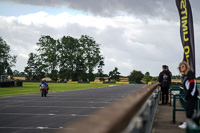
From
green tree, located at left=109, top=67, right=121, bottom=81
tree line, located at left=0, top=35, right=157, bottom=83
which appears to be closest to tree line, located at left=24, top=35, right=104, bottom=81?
tree line, located at left=0, top=35, right=157, bottom=83

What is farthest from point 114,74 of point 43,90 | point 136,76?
point 43,90

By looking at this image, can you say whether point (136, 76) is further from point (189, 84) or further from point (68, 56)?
point (189, 84)

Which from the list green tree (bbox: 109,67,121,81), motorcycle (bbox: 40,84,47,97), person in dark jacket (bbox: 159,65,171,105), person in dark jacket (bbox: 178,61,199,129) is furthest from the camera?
green tree (bbox: 109,67,121,81)

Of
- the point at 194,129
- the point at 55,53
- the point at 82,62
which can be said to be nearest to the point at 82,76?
the point at 82,62

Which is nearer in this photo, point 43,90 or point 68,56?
point 43,90

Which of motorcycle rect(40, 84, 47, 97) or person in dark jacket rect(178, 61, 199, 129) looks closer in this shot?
person in dark jacket rect(178, 61, 199, 129)

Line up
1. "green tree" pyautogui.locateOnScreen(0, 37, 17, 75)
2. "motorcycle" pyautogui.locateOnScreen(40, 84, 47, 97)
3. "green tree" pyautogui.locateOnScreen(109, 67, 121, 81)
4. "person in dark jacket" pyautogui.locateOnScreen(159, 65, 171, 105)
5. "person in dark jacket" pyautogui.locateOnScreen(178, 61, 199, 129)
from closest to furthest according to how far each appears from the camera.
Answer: "person in dark jacket" pyautogui.locateOnScreen(178, 61, 199, 129) → "person in dark jacket" pyautogui.locateOnScreen(159, 65, 171, 105) → "motorcycle" pyautogui.locateOnScreen(40, 84, 47, 97) → "green tree" pyautogui.locateOnScreen(0, 37, 17, 75) → "green tree" pyautogui.locateOnScreen(109, 67, 121, 81)

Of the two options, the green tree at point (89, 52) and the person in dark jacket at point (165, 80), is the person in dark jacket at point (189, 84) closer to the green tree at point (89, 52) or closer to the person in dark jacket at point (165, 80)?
the person in dark jacket at point (165, 80)

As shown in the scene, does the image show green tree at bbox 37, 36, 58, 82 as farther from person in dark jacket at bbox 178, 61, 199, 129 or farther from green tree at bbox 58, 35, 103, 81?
person in dark jacket at bbox 178, 61, 199, 129

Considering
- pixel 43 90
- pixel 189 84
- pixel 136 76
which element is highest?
pixel 136 76

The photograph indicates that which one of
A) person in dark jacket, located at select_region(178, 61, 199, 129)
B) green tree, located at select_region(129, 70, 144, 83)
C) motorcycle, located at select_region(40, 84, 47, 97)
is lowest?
motorcycle, located at select_region(40, 84, 47, 97)

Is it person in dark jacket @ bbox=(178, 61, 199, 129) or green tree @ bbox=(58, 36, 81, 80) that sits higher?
green tree @ bbox=(58, 36, 81, 80)

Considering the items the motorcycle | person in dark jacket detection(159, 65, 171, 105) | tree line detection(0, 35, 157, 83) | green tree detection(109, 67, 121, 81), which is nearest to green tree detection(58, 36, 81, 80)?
tree line detection(0, 35, 157, 83)

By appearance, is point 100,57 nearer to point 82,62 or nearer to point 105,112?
point 82,62
